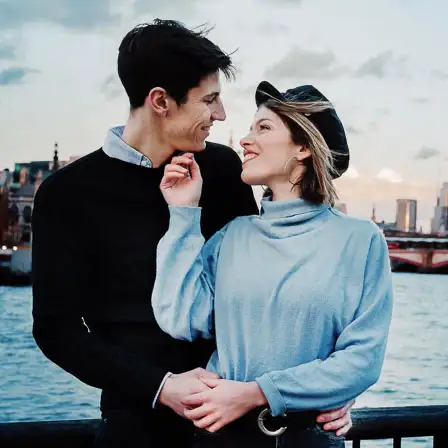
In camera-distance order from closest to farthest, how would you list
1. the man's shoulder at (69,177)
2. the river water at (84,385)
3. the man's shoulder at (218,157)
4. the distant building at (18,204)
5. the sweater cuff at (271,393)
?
the sweater cuff at (271,393)
the man's shoulder at (69,177)
the man's shoulder at (218,157)
the distant building at (18,204)
the river water at (84,385)

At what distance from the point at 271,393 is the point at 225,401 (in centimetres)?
7

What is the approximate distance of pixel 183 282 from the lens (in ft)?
4.51

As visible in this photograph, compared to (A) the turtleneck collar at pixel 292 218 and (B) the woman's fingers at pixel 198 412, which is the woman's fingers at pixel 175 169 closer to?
(A) the turtleneck collar at pixel 292 218

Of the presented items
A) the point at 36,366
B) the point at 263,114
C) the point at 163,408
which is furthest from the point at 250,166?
the point at 36,366

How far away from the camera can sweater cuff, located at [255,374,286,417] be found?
1310mm

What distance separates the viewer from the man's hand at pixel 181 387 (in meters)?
1.36

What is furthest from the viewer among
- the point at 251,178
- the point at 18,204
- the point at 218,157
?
the point at 18,204

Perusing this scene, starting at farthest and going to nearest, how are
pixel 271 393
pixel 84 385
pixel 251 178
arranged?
pixel 84 385 → pixel 251 178 → pixel 271 393

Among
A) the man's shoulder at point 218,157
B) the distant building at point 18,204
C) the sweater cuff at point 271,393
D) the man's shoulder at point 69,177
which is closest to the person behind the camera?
the sweater cuff at point 271,393

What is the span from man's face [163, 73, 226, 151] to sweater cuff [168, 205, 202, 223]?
6.5 inches

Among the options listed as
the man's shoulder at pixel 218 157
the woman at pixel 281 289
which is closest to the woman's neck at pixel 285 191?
the woman at pixel 281 289

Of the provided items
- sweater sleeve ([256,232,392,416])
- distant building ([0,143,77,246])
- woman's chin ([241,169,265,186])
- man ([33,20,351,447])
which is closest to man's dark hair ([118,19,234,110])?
man ([33,20,351,447])

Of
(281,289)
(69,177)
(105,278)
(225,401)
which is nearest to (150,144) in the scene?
(69,177)

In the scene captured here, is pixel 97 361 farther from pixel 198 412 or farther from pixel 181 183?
pixel 181 183
